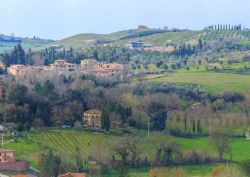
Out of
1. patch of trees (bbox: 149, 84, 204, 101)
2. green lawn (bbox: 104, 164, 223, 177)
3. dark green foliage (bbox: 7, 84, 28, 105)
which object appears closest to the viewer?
green lawn (bbox: 104, 164, 223, 177)

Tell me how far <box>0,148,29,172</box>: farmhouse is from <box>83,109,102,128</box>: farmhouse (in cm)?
1473

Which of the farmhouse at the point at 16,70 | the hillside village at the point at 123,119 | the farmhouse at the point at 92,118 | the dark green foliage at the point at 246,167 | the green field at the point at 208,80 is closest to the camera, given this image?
the dark green foliage at the point at 246,167

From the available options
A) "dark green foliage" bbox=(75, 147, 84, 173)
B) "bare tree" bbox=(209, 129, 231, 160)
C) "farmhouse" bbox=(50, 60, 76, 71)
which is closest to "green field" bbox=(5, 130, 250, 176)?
"dark green foliage" bbox=(75, 147, 84, 173)

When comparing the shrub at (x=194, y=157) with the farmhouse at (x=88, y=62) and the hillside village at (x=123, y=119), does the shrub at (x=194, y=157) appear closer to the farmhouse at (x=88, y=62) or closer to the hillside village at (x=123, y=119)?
the hillside village at (x=123, y=119)

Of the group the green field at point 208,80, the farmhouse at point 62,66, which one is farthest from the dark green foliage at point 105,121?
the farmhouse at point 62,66

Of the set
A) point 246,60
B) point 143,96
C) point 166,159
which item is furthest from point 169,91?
point 246,60

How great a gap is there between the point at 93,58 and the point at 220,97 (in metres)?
34.6

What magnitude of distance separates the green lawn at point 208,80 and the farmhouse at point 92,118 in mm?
19422

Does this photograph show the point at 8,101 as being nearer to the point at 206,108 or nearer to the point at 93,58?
the point at 206,108

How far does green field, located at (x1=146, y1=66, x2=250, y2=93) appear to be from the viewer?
247 ft

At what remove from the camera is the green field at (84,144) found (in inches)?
1794

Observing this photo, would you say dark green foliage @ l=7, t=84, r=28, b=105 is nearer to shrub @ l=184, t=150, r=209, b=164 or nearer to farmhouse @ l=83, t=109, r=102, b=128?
farmhouse @ l=83, t=109, r=102, b=128

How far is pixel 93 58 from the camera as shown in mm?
100125

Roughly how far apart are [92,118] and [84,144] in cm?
859
